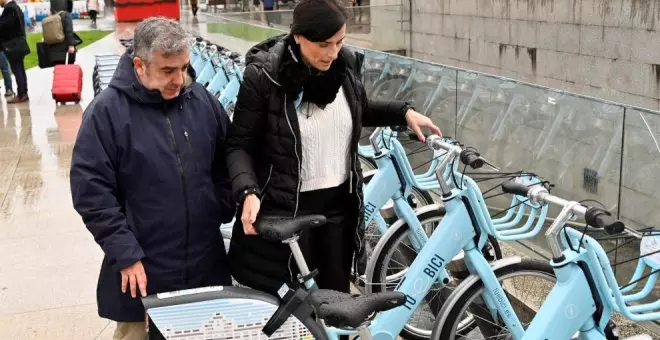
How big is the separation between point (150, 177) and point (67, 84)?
441 inches

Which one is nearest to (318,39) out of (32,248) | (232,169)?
(232,169)

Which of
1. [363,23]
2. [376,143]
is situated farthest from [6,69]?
[376,143]

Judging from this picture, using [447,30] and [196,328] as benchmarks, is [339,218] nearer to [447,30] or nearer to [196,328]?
[196,328]

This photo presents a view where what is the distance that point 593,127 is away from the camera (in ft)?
17.2

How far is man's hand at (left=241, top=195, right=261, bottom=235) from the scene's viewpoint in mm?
3109

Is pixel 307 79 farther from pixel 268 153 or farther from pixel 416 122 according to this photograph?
pixel 416 122

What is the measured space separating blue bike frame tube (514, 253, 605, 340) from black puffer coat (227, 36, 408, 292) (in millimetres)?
829

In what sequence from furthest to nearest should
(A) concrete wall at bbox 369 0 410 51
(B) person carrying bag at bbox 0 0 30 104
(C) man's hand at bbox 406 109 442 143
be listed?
(A) concrete wall at bbox 369 0 410 51, (B) person carrying bag at bbox 0 0 30 104, (C) man's hand at bbox 406 109 442 143

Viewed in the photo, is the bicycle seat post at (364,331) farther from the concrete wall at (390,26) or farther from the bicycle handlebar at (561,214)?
the concrete wall at (390,26)

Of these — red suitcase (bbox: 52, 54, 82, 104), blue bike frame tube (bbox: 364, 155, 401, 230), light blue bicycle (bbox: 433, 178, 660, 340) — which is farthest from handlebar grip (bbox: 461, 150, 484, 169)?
red suitcase (bbox: 52, 54, 82, 104)

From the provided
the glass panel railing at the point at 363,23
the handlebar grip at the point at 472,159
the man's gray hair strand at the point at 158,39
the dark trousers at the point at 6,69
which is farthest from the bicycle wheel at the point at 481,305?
the dark trousers at the point at 6,69

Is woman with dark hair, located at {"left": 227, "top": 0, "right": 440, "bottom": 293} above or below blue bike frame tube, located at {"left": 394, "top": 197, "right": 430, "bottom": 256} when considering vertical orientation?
above

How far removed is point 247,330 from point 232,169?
0.62 m

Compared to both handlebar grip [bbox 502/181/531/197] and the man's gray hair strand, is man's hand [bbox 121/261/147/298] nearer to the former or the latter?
the man's gray hair strand
